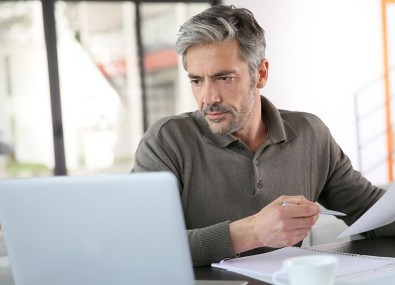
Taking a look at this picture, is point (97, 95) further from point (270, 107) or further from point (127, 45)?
point (270, 107)

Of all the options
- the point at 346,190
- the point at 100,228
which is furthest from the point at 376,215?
the point at 100,228

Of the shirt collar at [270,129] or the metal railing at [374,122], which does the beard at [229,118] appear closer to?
the shirt collar at [270,129]

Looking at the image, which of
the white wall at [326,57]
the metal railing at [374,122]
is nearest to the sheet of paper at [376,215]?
the white wall at [326,57]

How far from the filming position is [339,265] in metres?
1.20

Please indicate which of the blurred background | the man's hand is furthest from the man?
the blurred background

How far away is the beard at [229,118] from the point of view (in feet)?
5.34

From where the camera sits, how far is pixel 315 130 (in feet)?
5.85

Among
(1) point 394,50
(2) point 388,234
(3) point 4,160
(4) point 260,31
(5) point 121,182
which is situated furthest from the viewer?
(1) point 394,50

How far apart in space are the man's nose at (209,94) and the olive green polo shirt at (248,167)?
0.34ft

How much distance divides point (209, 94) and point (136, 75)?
14.7 ft

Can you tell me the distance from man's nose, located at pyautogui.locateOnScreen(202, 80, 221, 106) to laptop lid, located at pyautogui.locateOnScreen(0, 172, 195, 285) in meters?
0.75

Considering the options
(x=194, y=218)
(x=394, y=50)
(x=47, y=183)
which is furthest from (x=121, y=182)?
(x=394, y=50)

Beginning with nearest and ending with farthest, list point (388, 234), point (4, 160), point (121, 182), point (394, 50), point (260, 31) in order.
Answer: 1. point (121, 182)
2. point (388, 234)
3. point (260, 31)
4. point (4, 160)
5. point (394, 50)

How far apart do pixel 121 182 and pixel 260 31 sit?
3.11 ft
